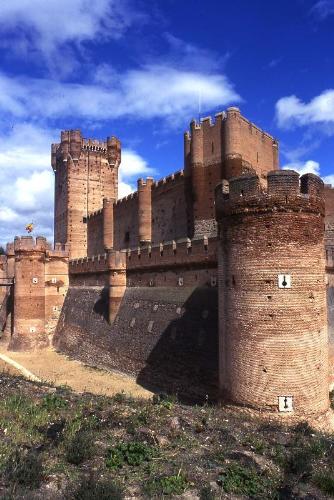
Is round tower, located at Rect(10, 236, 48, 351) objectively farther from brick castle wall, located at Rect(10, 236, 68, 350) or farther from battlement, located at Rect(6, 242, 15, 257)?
battlement, located at Rect(6, 242, 15, 257)

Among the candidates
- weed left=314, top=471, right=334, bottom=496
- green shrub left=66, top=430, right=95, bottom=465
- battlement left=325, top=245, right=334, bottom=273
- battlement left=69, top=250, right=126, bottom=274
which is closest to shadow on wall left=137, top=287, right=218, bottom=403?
battlement left=325, top=245, right=334, bottom=273

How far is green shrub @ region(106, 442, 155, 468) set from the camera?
23.3 feet

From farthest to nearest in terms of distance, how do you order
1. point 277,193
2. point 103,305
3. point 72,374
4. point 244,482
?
1. point 103,305
2. point 72,374
3. point 277,193
4. point 244,482

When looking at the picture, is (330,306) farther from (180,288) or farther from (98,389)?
(98,389)

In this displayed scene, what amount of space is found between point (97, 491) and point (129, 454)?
5.25 ft

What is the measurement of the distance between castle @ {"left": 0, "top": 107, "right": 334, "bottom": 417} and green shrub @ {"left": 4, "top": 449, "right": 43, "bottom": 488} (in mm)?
7334

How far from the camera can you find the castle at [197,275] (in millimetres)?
12391

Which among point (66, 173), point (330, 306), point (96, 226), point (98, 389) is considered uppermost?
point (66, 173)

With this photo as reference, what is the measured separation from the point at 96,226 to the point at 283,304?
3237 centimetres

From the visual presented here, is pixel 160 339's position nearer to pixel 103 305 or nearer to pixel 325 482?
pixel 103 305

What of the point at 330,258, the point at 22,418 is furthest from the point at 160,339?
the point at 22,418

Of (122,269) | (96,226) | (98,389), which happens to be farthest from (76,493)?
(96,226)

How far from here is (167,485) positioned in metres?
6.50

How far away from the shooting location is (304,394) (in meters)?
12.2
